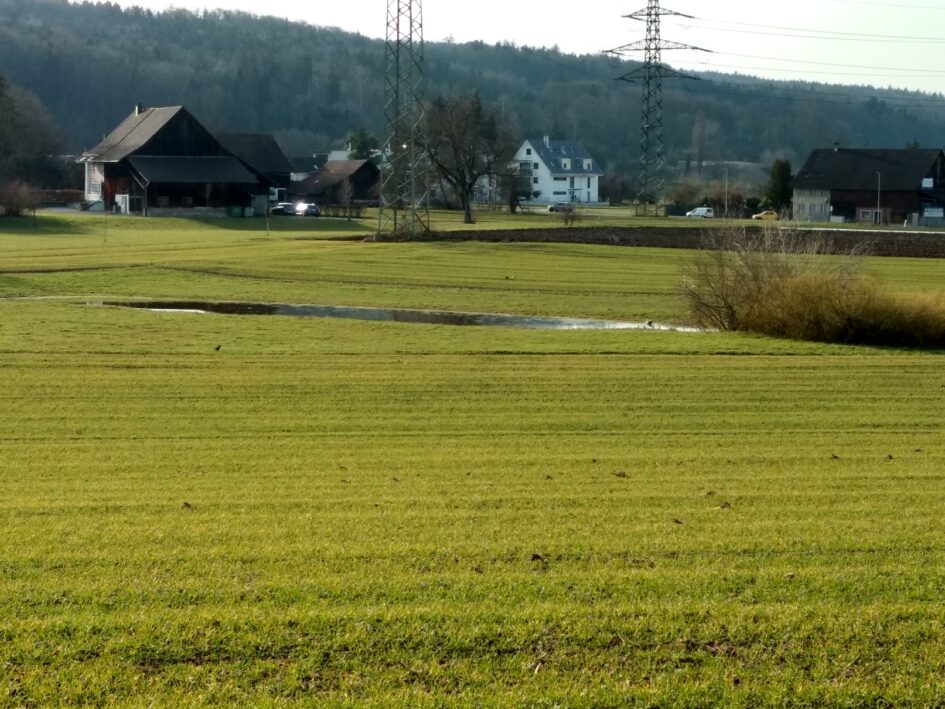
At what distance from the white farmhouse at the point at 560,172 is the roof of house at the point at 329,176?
47.7 m

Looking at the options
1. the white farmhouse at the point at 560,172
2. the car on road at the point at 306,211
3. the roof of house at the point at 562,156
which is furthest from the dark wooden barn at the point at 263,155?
the roof of house at the point at 562,156

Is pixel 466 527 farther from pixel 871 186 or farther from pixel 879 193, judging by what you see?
pixel 871 186

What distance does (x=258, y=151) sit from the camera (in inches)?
4990

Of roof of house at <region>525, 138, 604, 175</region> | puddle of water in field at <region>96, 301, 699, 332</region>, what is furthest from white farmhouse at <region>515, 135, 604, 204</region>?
puddle of water in field at <region>96, 301, 699, 332</region>

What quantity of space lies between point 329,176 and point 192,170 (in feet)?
84.5

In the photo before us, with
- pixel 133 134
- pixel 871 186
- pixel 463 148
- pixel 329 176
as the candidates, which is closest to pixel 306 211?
pixel 463 148

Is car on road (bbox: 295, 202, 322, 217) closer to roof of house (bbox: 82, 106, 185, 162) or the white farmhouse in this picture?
roof of house (bbox: 82, 106, 185, 162)

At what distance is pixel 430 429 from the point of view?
18.5m

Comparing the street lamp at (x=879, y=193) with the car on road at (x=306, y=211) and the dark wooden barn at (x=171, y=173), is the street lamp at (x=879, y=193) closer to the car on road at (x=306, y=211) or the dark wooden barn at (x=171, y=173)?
the car on road at (x=306, y=211)

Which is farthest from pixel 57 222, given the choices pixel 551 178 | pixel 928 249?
pixel 551 178

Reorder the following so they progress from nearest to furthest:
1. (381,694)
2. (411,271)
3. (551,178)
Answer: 1. (381,694)
2. (411,271)
3. (551,178)

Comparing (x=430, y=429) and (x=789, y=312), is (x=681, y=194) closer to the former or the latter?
(x=789, y=312)

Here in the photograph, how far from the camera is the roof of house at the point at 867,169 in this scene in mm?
116875

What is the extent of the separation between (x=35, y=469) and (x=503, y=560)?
280 inches
